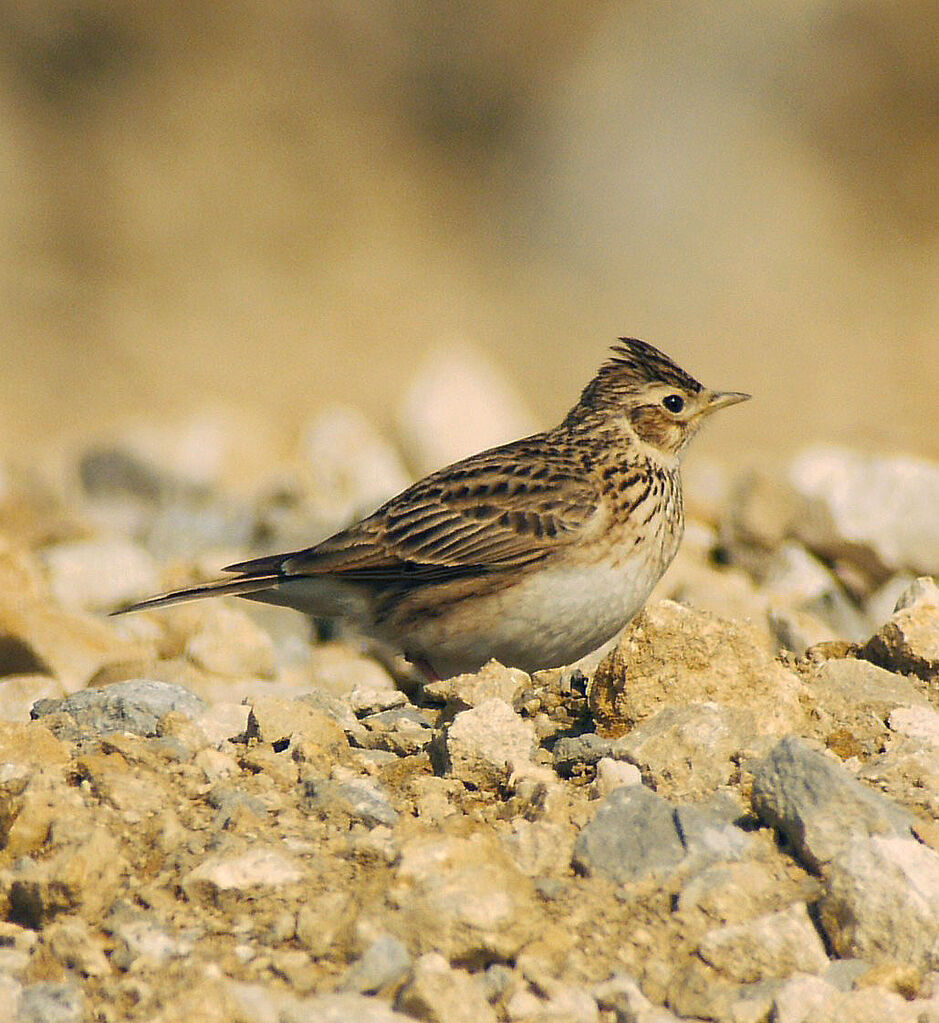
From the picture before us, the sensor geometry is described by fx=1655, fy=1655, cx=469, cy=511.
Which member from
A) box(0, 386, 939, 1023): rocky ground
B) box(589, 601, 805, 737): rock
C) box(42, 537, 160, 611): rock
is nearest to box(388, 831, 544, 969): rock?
box(0, 386, 939, 1023): rocky ground

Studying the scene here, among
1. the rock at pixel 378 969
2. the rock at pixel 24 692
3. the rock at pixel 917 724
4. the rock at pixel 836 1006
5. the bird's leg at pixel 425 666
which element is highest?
the rock at pixel 917 724

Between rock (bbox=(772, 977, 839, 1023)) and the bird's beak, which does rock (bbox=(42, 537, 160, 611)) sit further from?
rock (bbox=(772, 977, 839, 1023))

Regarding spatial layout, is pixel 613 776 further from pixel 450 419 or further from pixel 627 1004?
pixel 450 419

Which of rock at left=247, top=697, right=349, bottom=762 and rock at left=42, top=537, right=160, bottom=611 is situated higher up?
rock at left=247, top=697, right=349, bottom=762

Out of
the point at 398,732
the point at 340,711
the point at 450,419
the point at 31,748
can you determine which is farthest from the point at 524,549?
the point at 450,419

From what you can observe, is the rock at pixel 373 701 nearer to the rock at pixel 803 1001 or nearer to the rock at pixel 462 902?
the rock at pixel 462 902

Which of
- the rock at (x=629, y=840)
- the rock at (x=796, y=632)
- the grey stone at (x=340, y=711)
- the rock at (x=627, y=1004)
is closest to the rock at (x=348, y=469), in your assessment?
the rock at (x=796, y=632)
